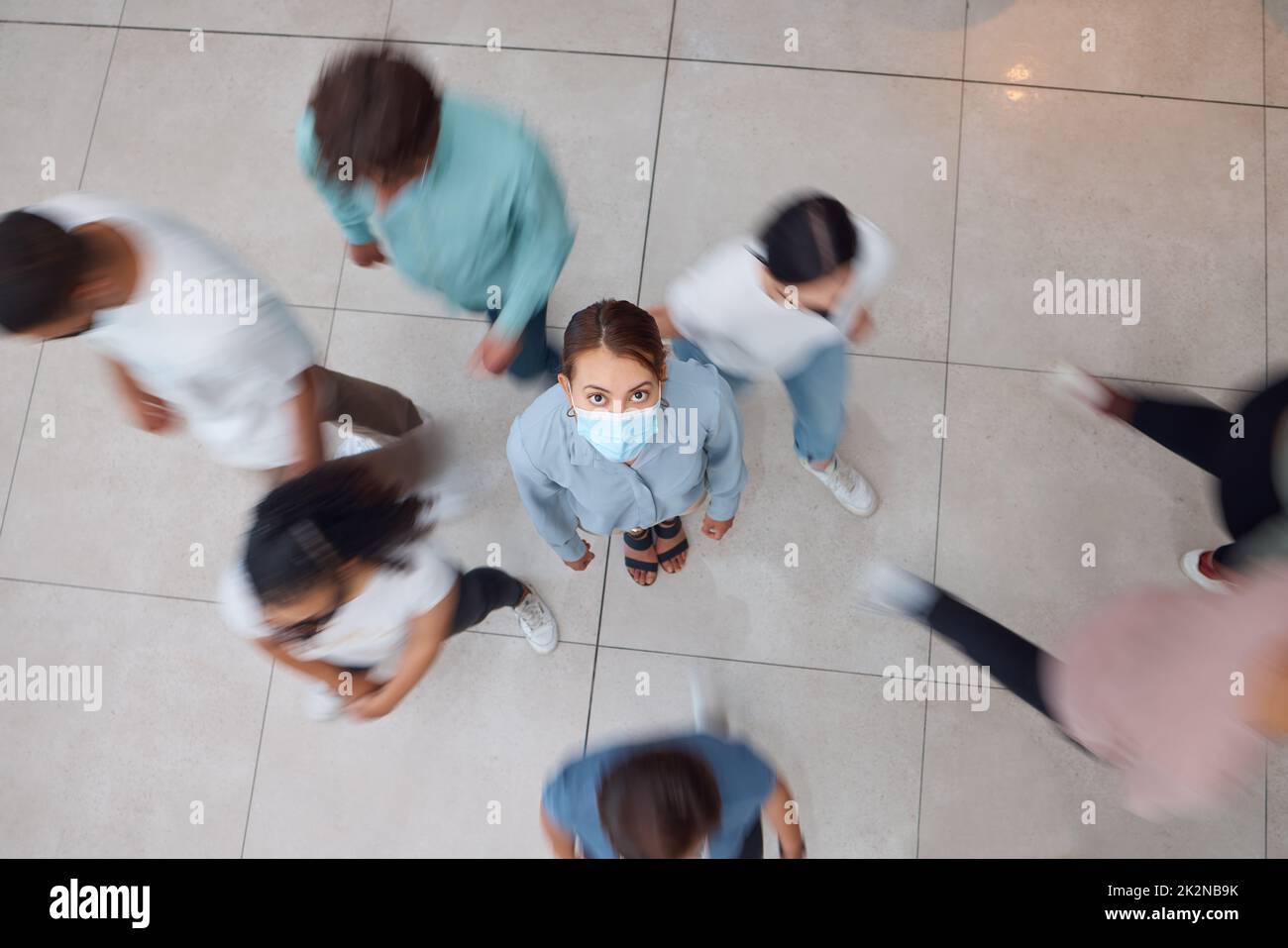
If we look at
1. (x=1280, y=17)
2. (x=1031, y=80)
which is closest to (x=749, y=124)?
(x=1031, y=80)

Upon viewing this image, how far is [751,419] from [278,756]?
1.94m

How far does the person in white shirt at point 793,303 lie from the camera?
1.90 metres

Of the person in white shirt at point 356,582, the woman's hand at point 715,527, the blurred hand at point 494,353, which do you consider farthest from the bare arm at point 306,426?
the woman's hand at point 715,527

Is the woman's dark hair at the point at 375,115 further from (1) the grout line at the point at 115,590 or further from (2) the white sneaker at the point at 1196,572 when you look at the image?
(2) the white sneaker at the point at 1196,572

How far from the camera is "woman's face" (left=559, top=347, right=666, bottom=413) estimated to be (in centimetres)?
179

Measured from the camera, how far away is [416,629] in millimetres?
2135

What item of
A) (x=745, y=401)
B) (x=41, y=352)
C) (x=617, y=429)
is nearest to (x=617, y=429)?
(x=617, y=429)

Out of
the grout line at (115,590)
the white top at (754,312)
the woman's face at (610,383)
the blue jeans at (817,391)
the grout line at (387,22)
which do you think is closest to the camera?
the woman's face at (610,383)

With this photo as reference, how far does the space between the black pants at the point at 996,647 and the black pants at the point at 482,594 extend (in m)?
1.21

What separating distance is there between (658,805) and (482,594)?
3.12ft

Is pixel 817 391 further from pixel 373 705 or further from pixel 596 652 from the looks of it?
pixel 373 705

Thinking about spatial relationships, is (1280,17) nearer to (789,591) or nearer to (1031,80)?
(1031,80)

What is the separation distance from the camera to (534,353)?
257 centimetres

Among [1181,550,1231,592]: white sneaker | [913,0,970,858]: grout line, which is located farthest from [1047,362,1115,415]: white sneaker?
[1181,550,1231,592]: white sneaker
